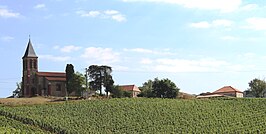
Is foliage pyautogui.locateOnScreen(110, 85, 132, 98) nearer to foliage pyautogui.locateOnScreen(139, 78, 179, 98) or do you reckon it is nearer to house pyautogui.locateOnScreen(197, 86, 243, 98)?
foliage pyautogui.locateOnScreen(139, 78, 179, 98)

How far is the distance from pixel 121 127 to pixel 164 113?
8.73m

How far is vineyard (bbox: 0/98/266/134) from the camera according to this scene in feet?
177

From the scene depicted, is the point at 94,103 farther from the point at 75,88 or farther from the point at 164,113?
the point at 75,88

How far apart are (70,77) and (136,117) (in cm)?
2769

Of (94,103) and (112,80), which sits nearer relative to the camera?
(94,103)

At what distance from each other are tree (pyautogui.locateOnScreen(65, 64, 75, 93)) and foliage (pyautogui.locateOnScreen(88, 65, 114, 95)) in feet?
24.4

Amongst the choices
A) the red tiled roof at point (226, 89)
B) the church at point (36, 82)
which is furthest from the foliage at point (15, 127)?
the red tiled roof at point (226, 89)

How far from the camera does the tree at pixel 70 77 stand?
84250 mm

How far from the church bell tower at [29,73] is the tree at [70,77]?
611cm

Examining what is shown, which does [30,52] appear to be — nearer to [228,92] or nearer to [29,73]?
[29,73]

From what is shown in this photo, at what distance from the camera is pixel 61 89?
87562 mm

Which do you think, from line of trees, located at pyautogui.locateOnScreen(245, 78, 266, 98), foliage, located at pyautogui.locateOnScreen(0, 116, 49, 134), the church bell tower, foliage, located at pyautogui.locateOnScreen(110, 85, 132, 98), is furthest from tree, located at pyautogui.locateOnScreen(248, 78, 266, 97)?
foliage, located at pyautogui.locateOnScreen(0, 116, 49, 134)

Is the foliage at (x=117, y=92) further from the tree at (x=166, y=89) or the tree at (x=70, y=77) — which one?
the tree at (x=70, y=77)

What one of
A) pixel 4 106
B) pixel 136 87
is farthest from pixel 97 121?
pixel 136 87
